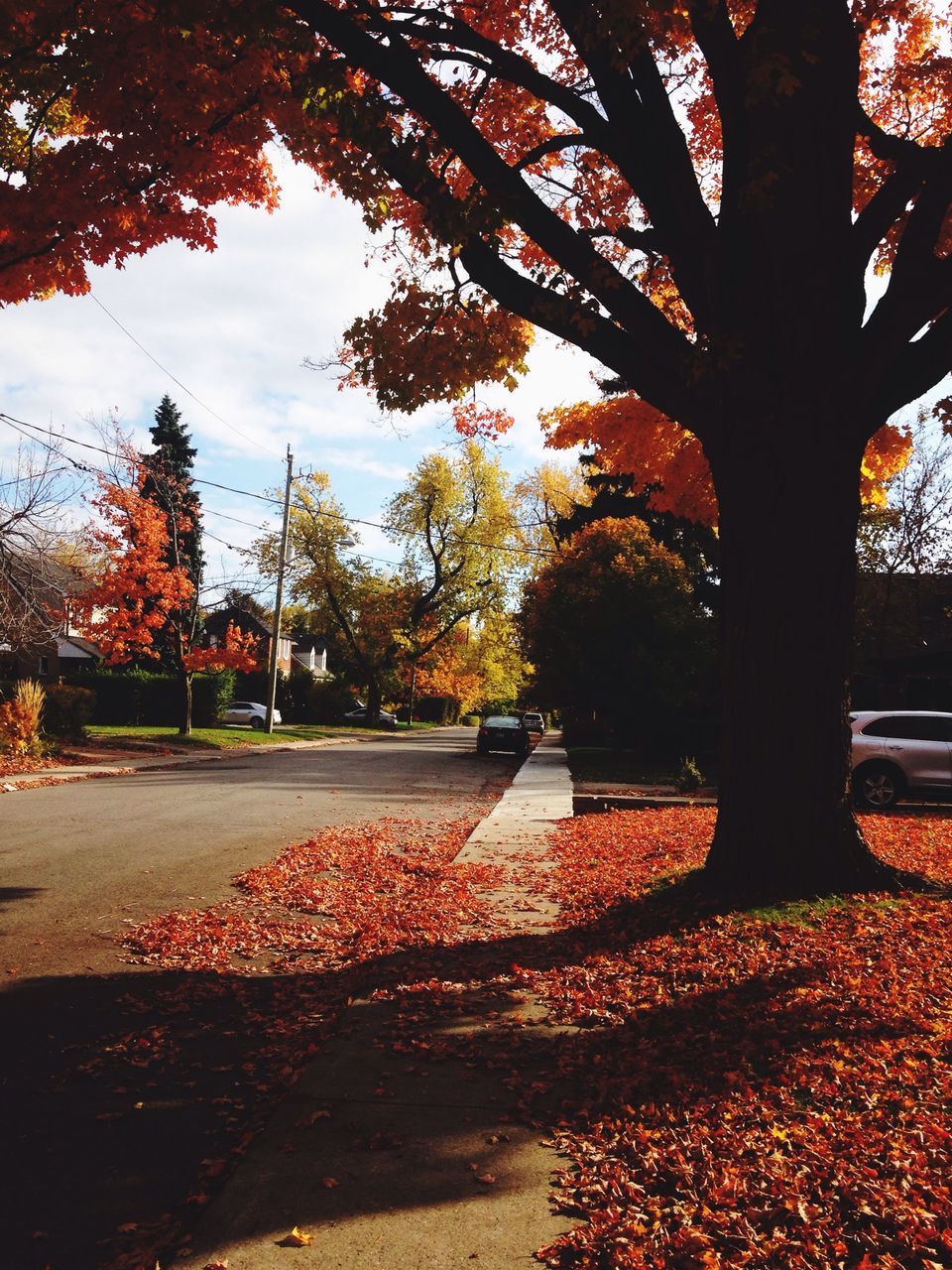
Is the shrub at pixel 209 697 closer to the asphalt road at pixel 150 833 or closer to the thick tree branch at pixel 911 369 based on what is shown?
the asphalt road at pixel 150 833

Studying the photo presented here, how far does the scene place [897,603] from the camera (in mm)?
36844

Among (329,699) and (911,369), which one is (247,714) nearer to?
(329,699)

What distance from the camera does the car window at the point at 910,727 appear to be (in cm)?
1499

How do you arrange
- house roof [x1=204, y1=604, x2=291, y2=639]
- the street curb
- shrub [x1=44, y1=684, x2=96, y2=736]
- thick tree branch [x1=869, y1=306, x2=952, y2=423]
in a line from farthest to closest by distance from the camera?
1. house roof [x1=204, y1=604, x2=291, y2=639]
2. shrub [x1=44, y1=684, x2=96, y2=736]
3. the street curb
4. thick tree branch [x1=869, y1=306, x2=952, y2=423]

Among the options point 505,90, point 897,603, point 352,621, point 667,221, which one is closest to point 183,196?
point 505,90

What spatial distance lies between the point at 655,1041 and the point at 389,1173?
1.60 metres

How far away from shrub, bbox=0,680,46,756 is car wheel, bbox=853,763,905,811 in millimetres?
17044

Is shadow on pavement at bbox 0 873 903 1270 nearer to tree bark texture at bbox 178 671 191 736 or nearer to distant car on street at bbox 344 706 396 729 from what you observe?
tree bark texture at bbox 178 671 191 736

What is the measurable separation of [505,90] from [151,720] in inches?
1479

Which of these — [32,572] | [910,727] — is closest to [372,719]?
[32,572]

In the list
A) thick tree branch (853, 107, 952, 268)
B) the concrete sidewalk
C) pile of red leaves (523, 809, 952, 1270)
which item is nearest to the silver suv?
pile of red leaves (523, 809, 952, 1270)

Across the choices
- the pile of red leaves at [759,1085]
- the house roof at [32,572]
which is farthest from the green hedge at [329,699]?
the pile of red leaves at [759,1085]

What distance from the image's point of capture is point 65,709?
23562mm

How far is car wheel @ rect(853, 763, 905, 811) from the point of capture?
1485 cm
